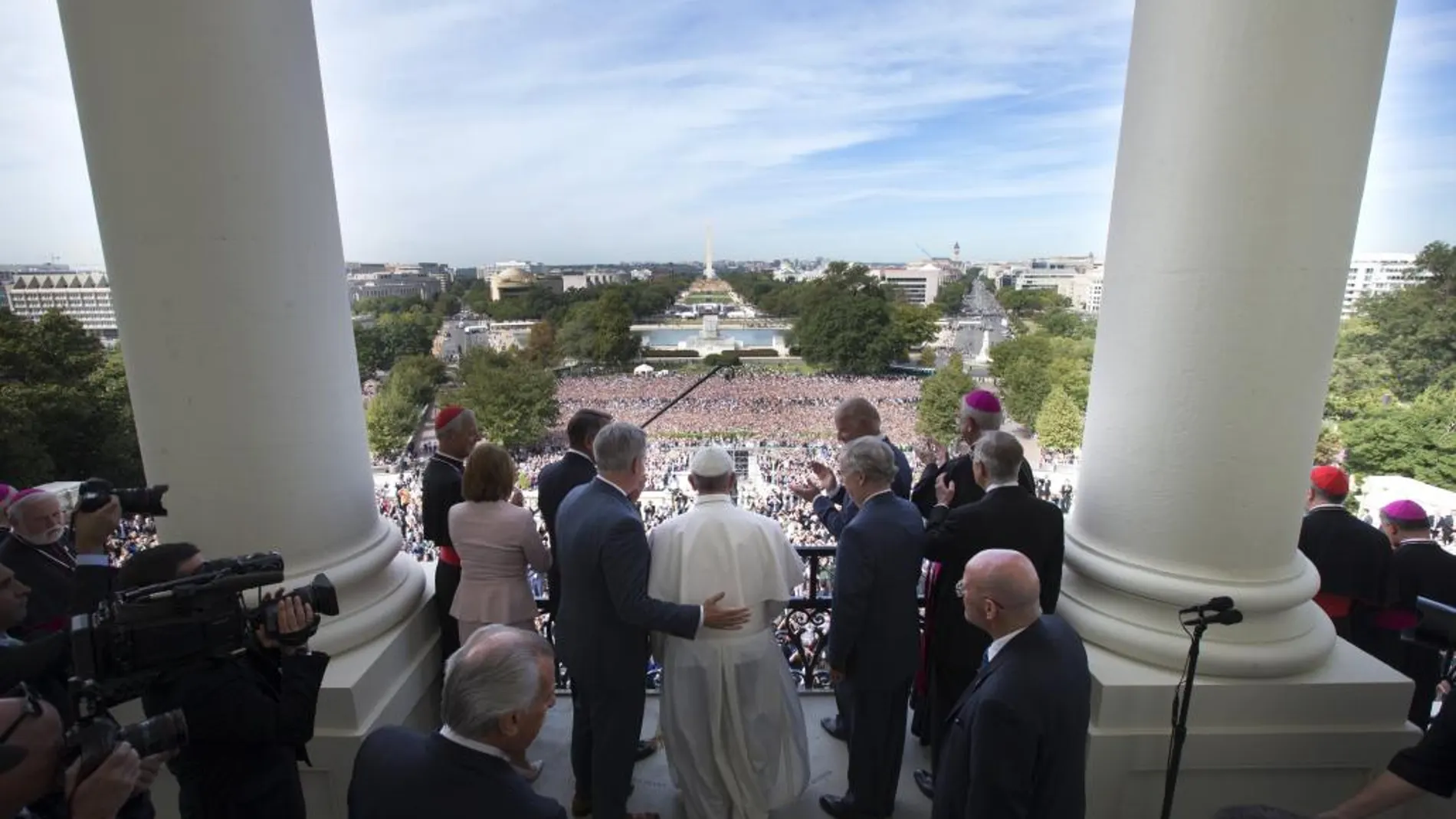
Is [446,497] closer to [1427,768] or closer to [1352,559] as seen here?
[1427,768]

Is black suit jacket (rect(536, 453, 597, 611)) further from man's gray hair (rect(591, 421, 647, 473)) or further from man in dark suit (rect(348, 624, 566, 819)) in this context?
man in dark suit (rect(348, 624, 566, 819))

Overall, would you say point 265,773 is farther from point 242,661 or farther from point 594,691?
point 594,691

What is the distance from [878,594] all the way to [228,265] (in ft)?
10.4

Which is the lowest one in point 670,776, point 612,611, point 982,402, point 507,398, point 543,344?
point 507,398

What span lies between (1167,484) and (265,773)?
12.3 ft

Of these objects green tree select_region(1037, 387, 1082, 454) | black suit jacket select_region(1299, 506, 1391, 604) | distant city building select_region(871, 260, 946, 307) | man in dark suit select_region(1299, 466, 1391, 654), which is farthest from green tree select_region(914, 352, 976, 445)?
distant city building select_region(871, 260, 946, 307)

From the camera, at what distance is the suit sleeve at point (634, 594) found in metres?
3.04

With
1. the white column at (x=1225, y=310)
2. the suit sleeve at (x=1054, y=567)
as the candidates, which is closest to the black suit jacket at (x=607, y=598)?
the suit sleeve at (x=1054, y=567)

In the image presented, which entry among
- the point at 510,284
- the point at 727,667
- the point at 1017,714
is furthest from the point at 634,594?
the point at 510,284

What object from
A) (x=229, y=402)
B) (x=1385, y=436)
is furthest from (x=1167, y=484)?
(x=1385, y=436)

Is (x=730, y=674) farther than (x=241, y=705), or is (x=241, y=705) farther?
(x=730, y=674)

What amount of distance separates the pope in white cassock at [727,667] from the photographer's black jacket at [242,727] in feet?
4.66

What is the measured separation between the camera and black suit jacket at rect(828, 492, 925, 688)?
3250mm

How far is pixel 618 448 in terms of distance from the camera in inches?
123
